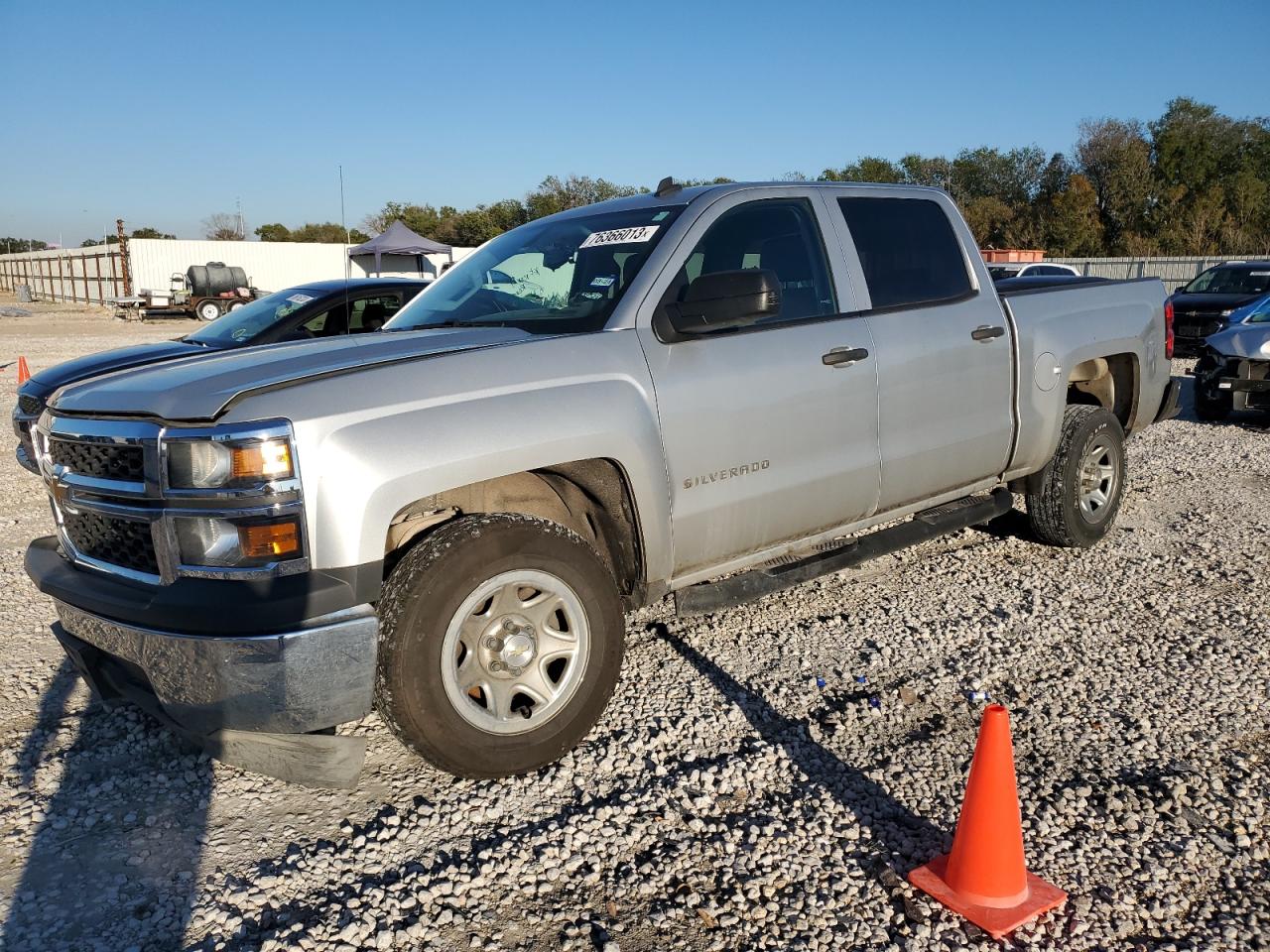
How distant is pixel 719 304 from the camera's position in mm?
3604

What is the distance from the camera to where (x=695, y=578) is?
3.94 m

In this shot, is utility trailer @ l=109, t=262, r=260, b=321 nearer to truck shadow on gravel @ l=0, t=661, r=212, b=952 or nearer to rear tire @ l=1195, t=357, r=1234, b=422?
rear tire @ l=1195, t=357, r=1234, b=422

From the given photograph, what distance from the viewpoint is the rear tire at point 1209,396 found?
10555 millimetres

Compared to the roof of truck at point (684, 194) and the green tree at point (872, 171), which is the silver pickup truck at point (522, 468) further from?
the green tree at point (872, 171)

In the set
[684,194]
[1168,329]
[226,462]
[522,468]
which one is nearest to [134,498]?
[226,462]

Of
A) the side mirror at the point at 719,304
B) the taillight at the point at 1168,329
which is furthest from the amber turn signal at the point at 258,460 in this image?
the taillight at the point at 1168,329

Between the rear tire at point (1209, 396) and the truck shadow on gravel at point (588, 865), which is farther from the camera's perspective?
the rear tire at point (1209, 396)

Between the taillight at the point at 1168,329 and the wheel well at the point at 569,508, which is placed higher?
the taillight at the point at 1168,329

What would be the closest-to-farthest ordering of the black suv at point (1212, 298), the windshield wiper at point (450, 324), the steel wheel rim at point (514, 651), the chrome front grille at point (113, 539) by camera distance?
Answer: the chrome front grille at point (113, 539) < the steel wheel rim at point (514, 651) < the windshield wiper at point (450, 324) < the black suv at point (1212, 298)

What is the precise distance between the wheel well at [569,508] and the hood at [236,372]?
0.50 meters

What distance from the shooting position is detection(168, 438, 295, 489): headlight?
279cm

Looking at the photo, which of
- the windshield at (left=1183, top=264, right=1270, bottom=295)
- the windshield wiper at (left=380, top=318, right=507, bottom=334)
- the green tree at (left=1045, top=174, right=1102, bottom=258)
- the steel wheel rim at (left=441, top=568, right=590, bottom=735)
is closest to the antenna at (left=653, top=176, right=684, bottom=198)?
the windshield wiper at (left=380, top=318, right=507, bottom=334)

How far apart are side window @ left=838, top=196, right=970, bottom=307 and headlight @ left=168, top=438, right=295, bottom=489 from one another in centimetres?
279

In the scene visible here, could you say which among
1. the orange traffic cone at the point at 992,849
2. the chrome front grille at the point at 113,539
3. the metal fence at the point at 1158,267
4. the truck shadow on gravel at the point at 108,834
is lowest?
the truck shadow on gravel at the point at 108,834
